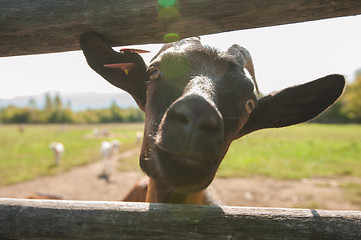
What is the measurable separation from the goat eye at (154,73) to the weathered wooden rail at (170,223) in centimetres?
120

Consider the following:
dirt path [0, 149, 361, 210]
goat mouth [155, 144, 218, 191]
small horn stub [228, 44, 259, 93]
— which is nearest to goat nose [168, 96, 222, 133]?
goat mouth [155, 144, 218, 191]

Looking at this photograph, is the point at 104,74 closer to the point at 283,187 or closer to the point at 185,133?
the point at 185,133

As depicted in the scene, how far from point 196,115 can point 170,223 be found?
666 mm

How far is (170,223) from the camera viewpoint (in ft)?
4.86

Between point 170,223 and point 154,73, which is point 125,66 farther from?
point 170,223

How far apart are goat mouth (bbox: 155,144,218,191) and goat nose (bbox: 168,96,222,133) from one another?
0.72 feet

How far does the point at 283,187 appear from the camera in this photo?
9453mm

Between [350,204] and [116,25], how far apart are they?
8.46 meters

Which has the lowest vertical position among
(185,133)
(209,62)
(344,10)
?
(185,133)

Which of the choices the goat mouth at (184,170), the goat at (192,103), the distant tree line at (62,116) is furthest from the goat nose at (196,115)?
the distant tree line at (62,116)

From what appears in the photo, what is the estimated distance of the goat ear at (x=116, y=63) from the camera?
1.87 metres

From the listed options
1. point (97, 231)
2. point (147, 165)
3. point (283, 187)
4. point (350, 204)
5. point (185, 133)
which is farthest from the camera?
point (283, 187)

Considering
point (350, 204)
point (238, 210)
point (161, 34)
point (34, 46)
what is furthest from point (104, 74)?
point (350, 204)

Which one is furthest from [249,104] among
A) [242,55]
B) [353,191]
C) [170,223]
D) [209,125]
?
[353,191]
